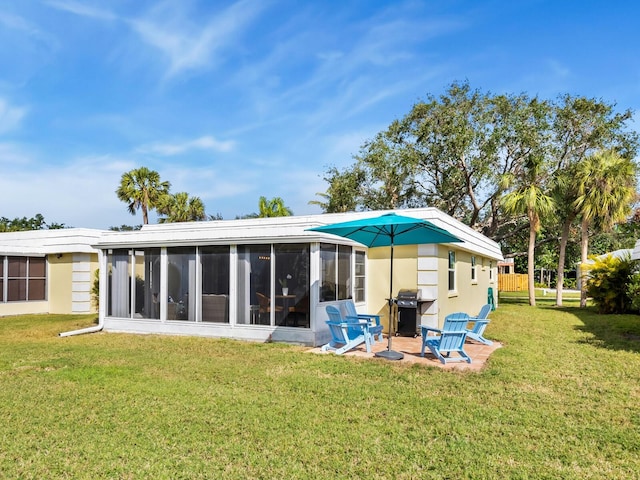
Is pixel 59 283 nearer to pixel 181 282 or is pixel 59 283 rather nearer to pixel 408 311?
pixel 181 282

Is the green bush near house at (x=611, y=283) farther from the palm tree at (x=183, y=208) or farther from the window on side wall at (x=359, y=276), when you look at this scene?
the palm tree at (x=183, y=208)

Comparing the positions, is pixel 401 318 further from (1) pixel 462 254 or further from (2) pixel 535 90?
(2) pixel 535 90

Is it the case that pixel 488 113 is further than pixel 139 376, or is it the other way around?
pixel 488 113

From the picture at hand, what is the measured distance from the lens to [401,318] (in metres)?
11.2

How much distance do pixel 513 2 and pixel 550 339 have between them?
8.42 m

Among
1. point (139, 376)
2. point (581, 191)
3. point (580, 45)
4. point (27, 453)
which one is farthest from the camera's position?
point (581, 191)

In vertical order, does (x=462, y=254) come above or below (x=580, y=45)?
below

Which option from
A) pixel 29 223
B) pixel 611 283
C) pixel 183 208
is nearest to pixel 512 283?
pixel 611 283

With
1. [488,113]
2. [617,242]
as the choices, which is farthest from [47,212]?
[617,242]

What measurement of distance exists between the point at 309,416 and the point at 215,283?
6.30 m

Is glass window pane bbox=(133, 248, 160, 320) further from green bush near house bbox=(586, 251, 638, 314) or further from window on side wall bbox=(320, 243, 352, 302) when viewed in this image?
green bush near house bbox=(586, 251, 638, 314)

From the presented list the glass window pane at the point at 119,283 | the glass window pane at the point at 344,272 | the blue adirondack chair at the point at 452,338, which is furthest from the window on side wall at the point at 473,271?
the glass window pane at the point at 119,283

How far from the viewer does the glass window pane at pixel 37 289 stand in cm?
1756

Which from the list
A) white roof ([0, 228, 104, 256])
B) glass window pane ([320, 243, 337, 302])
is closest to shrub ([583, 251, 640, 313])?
glass window pane ([320, 243, 337, 302])
